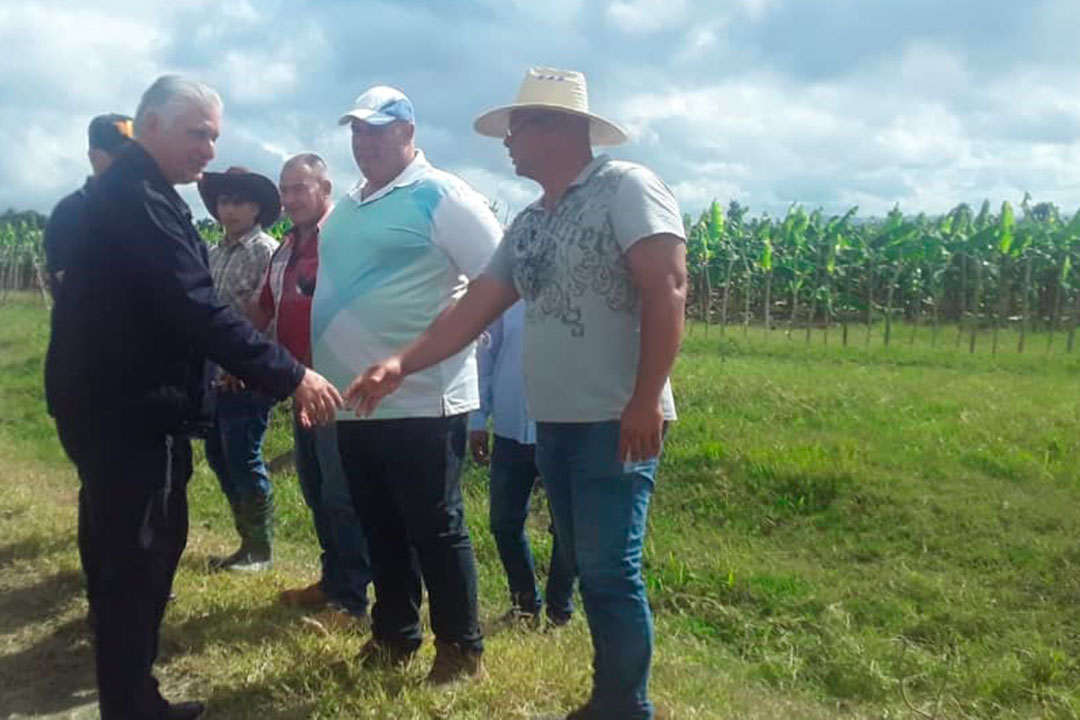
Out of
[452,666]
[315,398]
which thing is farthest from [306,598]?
[315,398]

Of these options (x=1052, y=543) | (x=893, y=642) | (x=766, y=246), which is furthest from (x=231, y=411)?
(x=766, y=246)

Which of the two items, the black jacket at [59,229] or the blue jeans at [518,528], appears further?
the blue jeans at [518,528]

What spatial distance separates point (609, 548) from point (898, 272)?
21117mm

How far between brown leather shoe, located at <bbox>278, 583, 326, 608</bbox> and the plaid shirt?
4.36ft

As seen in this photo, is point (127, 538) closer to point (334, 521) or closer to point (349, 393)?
point (349, 393)

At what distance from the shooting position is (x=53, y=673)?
422cm

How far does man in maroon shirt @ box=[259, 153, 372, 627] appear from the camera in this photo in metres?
4.48

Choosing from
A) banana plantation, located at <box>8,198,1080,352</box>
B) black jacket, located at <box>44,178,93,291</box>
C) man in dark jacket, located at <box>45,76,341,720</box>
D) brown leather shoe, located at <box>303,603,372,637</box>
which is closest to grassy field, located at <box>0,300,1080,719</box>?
brown leather shoe, located at <box>303,603,372,637</box>

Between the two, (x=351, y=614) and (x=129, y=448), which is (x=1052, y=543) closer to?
(x=351, y=614)

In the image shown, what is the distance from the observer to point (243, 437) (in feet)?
17.7

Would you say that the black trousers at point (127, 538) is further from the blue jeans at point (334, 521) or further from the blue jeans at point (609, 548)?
the blue jeans at point (609, 548)

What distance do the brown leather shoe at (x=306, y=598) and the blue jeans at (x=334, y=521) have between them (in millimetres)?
39

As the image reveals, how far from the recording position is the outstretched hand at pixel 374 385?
11.4 feet

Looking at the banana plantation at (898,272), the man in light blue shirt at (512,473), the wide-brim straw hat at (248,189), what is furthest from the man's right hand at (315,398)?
the banana plantation at (898,272)
